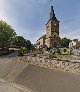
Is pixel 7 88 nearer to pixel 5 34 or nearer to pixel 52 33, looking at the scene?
pixel 5 34

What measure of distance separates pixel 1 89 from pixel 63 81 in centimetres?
756

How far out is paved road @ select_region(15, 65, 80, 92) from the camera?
18.3m

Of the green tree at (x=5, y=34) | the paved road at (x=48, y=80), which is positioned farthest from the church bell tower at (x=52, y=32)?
the paved road at (x=48, y=80)

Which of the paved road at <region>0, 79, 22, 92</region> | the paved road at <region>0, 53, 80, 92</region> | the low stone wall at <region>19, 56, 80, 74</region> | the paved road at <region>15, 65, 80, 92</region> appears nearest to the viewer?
the paved road at <region>15, 65, 80, 92</region>

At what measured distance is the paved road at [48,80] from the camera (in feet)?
60.0

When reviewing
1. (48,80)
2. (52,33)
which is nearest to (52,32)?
(52,33)

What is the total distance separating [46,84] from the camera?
19.9 m

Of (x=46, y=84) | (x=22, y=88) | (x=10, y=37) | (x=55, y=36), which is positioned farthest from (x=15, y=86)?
(x=55, y=36)

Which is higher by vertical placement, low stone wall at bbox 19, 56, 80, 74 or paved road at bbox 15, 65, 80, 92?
low stone wall at bbox 19, 56, 80, 74

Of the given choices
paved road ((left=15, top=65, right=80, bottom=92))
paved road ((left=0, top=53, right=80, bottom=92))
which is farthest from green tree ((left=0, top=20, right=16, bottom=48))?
paved road ((left=15, top=65, right=80, bottom=92))

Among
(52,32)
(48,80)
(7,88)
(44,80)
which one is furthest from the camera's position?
(52,32)

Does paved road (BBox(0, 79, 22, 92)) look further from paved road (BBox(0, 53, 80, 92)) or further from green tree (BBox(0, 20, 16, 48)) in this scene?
green tree (BBox(0, 20, 16, 48))

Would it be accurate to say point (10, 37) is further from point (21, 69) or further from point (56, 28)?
point (21, 69)

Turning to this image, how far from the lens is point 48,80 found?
20750 mm
